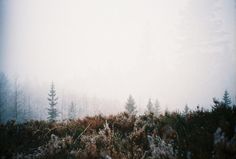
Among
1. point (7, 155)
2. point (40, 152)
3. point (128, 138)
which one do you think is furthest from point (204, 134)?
point (7, 155)

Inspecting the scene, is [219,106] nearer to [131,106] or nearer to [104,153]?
[104,153]

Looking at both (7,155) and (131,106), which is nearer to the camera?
(7,155)

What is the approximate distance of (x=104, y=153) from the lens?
18.4 ft

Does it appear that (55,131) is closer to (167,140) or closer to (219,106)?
(167,140)

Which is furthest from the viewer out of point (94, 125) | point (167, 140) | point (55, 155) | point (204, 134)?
point (94, 125)

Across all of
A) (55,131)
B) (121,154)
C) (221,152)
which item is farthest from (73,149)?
(221,152)

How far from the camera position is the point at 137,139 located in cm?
660

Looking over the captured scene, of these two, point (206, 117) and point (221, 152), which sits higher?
point (206, 117)

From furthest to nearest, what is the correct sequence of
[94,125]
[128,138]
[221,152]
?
[94,125], [128,138], [221,152]

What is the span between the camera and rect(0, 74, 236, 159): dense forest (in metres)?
4.98

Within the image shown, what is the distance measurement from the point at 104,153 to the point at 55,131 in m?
3.40

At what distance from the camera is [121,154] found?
17.9 ft

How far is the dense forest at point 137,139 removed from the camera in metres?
4.98

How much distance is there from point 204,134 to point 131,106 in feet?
186
